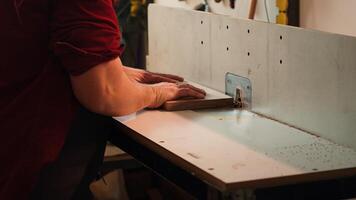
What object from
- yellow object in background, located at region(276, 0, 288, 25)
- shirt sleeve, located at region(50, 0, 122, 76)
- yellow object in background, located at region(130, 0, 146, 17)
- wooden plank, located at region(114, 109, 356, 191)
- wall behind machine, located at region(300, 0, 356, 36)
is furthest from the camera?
yellow object in background, located at region(130, 0, 146, 17)

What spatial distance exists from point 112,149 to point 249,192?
161cm

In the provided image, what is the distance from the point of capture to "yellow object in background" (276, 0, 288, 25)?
2356 mm

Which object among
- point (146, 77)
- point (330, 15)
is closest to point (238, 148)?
point (146, 77)

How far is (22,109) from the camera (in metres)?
1.59

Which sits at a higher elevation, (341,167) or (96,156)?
(341,167)

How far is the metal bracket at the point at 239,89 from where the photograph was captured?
1.98 m

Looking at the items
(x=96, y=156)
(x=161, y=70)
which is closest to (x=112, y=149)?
(x=161, y=70)

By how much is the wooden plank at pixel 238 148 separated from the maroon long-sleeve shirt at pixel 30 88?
0.25 metres

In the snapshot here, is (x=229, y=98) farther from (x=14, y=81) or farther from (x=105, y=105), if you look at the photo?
(x=14, y=81)

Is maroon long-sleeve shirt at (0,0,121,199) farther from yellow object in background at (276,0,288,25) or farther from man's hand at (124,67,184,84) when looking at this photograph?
yellow object in background at (276,0,288,25)

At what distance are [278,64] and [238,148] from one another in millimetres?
377

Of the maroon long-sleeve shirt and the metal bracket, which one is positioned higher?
the maroon long-sleeve shirt

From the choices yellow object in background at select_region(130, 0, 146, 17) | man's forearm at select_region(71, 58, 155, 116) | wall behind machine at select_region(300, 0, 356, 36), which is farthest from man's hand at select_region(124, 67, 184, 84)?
yellow object in background at select_region(130, 0, 146, 17)

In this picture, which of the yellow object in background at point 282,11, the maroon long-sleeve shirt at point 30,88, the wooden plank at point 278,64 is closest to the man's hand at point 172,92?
the wooden plank at point 278,64
